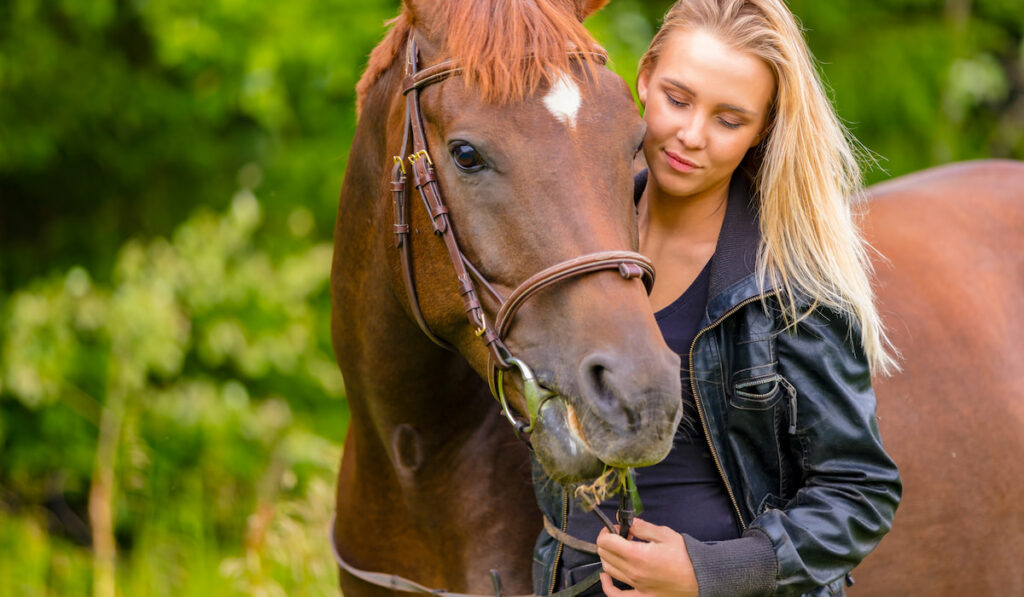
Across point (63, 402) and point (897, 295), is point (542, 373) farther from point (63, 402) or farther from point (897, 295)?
point (63, 402)

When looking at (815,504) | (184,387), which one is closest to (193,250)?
(184,387)

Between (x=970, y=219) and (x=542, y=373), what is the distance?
2068mm

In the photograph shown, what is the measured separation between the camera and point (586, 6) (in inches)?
80.7

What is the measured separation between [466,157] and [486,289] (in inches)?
10.0

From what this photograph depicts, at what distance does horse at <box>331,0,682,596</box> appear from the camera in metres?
1.56

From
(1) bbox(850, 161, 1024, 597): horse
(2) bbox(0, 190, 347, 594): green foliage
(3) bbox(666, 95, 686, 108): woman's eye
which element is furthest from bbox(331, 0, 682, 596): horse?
(2) bbox(0, 190, 347, 594): green foliage

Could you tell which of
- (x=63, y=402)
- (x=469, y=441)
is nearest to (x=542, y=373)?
(x=469, y=441)

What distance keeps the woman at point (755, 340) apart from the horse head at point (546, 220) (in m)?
0.18

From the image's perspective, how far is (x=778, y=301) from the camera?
1.75 metres

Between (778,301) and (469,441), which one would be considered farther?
(469,441)

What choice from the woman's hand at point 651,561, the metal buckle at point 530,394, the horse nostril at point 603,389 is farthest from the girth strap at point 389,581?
the horse nostril at point 603,389

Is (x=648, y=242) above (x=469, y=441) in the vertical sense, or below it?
above

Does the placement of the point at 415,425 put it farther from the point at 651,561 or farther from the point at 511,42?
the point at 511,42

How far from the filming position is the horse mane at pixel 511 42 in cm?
173
